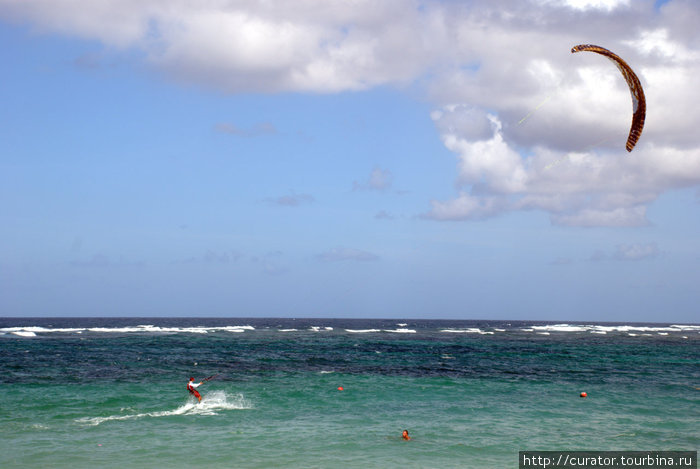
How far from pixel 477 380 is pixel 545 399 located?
608 cm

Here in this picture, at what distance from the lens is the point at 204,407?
79.4ft

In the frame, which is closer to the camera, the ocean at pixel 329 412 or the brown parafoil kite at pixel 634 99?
the ocean at pixel 329 412

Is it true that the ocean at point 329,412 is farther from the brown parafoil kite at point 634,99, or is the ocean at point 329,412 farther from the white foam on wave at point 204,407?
the brown parafoil kite at point 634,99

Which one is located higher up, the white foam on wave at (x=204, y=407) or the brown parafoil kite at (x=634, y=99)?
the brown parafoil kite at (x=634, y=99)

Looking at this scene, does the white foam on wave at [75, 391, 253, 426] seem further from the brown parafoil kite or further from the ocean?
the brown parafoil kite

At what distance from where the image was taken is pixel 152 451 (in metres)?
17.9

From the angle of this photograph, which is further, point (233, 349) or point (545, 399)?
point (233, 349)

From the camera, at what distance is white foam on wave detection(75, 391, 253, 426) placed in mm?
22094

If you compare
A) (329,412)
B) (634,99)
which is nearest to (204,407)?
(329,412)

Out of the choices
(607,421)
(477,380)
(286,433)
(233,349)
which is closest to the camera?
(286,433)

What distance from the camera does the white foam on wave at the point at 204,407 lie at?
22.1m

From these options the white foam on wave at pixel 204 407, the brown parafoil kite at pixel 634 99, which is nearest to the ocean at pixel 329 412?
the white foam on wave at pixel 204 407

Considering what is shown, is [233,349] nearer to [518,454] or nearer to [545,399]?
[545,399]

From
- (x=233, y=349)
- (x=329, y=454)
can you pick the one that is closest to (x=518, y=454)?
(x=329, y=454)
